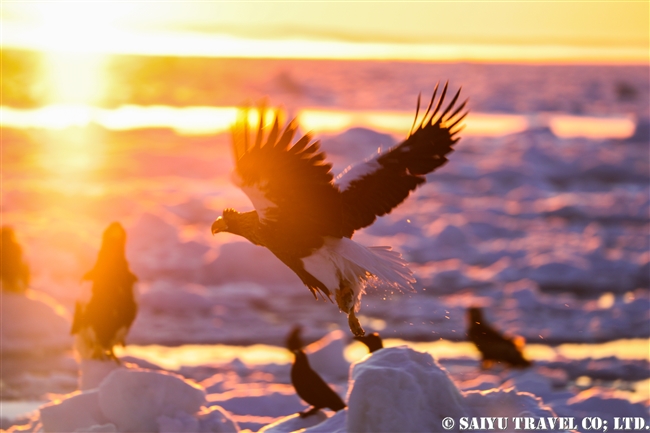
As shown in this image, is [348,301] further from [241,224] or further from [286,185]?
[286,185]

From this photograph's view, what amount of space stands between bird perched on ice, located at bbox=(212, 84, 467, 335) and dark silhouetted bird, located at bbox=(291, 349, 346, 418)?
1.10m

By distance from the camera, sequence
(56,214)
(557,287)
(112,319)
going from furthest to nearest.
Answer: (56,214), (557,287), (112,319)

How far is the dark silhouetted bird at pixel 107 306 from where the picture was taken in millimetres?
8016

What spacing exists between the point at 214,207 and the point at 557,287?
7.42 m

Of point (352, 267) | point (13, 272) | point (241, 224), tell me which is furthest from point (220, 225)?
point (13, 272)

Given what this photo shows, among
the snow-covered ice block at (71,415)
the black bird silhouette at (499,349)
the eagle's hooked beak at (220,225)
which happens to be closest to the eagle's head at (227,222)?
the eagle's hooked beak at (220,225)

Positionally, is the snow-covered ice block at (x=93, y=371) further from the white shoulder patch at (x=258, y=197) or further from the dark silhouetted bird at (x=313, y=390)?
the white shoulder patch at (x=258, y=197)

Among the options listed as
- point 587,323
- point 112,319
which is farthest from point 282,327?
point 587,323

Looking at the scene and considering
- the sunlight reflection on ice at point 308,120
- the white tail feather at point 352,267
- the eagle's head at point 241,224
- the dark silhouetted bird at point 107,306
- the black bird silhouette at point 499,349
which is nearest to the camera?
the eagle's head at point 241,224

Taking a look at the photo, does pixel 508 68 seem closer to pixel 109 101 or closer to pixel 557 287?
pixel 109 101

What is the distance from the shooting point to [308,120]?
102 ft

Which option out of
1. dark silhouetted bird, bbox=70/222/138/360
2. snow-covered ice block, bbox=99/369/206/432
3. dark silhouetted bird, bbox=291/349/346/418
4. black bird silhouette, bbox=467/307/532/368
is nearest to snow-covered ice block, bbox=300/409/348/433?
dark silhouetted bird, bbox=291/349/346/418

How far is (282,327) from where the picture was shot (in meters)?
10.7

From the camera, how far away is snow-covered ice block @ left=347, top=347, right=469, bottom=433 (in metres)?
5.32
